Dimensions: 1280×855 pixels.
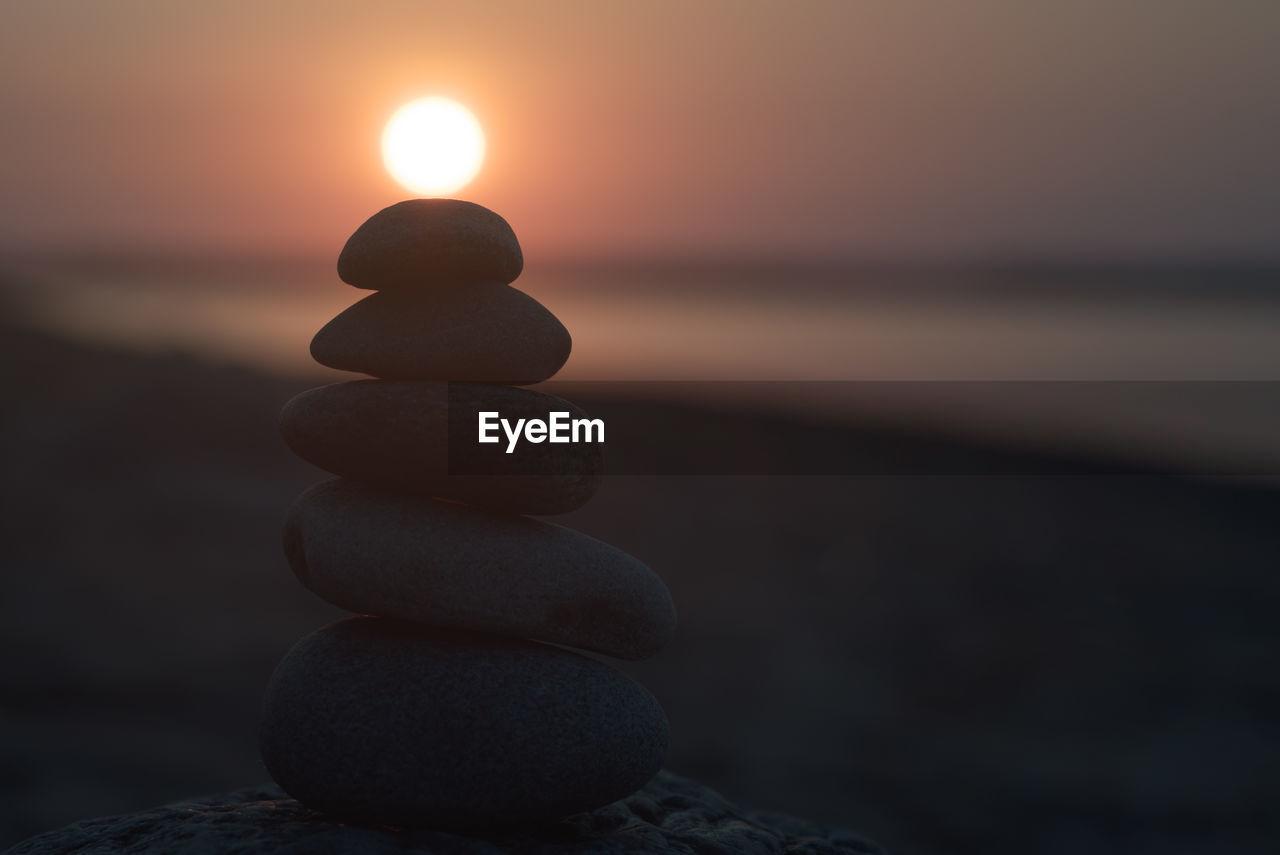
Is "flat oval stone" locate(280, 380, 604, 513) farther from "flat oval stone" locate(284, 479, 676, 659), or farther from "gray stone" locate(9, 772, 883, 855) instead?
"gray stone" locate(9, 772, 883, 855)

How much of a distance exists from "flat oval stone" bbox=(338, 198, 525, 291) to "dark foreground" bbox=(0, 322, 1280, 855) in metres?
9.58

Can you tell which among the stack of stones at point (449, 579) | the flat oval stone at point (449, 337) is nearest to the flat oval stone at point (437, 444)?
the stack of stones at point (449, 579)

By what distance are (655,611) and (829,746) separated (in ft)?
33.5

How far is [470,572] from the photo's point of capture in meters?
5.49

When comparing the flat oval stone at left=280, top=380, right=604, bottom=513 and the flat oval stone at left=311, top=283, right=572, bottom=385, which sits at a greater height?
the flat oval stone at left=311, top=283, right=572, bottom=385

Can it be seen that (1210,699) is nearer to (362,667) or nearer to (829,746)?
(829,746)

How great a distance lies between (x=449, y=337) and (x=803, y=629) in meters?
15.2

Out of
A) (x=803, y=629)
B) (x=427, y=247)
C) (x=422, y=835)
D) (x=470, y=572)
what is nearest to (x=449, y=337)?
(x=427, y=247)

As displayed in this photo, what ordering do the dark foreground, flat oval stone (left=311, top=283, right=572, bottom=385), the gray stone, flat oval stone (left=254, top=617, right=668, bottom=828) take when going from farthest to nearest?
1. the dark foreground
2. flat oval stone (left=311, top=283, right=572, bottom=385)
3. flat oval stone (left=254, top=617, right=668, bottom=828)
4. the gray stone

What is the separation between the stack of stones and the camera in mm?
5316

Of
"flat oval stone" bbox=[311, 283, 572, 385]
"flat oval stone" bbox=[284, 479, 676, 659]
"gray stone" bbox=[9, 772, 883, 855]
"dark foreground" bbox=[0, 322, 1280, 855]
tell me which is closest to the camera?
"gray stone" bbox=[9, 772, 883, 855]

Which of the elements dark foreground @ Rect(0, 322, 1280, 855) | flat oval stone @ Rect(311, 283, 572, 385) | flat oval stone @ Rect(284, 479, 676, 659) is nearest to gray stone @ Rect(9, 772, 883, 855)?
flat oval stone @ Rect(284, 479, 676, 659)

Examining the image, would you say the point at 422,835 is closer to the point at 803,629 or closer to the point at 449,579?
the point at 449,579

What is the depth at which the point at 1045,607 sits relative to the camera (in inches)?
831
